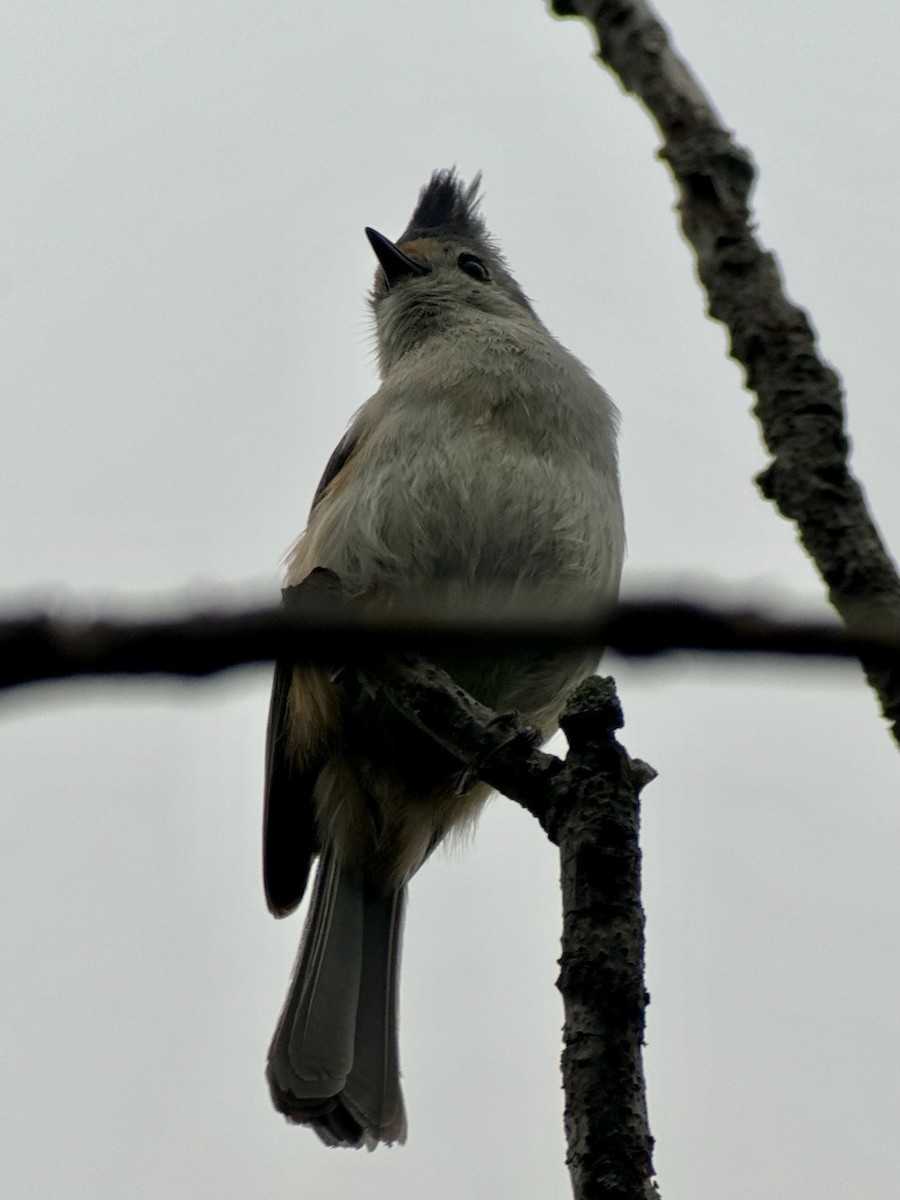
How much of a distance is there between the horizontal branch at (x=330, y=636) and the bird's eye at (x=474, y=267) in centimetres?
677

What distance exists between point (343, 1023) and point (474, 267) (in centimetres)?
416

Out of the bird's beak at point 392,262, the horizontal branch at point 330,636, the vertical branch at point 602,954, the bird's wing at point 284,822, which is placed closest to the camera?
the horizontal branch at point 330,636

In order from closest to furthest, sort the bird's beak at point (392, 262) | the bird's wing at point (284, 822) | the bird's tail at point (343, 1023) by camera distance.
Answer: the bird's tail at point (343, 1023) → the bird's wing at point (284, 822) → the bird's beak at point (392, 262)

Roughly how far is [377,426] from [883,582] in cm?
382

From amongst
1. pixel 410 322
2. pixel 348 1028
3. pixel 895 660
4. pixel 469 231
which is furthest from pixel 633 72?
pixel 469 231

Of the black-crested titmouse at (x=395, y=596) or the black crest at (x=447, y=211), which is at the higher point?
the black crest at (x=447, y=211)

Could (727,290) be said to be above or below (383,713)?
below

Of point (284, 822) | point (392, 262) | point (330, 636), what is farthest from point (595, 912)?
point (392, 262)

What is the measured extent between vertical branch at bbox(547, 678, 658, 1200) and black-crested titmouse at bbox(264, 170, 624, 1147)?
178 centimetres

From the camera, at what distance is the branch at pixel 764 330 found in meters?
2.27

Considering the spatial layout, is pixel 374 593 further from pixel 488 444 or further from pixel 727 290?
pixel 727 290

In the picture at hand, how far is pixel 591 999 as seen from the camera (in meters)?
2.77

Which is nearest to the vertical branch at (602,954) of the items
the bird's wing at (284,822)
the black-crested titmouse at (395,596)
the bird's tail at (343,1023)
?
the black-crested titmouse at (395,596)

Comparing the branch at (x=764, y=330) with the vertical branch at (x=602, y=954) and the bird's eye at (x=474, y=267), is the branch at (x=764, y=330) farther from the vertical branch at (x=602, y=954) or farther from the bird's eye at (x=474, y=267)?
the bird's eye at (x=474, y=267)
